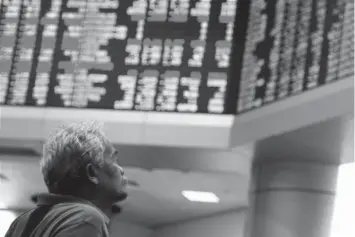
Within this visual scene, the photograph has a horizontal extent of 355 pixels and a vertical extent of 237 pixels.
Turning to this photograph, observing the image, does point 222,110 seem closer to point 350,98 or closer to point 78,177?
point 350,98

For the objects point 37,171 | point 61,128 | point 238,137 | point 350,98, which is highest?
point 61,128

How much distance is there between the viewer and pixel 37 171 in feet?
17.4

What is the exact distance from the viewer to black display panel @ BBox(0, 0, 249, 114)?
13.9 feet

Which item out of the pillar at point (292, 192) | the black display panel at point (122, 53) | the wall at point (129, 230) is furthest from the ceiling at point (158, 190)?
the black display panel at point (122, 53)

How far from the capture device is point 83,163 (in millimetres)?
1371

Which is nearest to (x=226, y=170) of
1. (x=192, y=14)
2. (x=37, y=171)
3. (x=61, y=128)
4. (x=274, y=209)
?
(x=274, y=209)

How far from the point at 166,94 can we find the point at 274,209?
0.79 meters

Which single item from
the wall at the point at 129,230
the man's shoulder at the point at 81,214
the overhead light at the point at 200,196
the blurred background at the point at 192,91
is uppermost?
the man's shoulder at the point at 81,214

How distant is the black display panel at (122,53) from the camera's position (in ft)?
13.9

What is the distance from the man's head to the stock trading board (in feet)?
7.86

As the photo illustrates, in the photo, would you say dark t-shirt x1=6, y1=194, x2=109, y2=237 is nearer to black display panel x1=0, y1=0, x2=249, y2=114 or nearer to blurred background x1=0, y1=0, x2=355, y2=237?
blurred background x1=0, y1=0, x2=355, y2=237

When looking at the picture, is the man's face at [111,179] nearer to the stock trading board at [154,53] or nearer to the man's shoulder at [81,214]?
the man's shoulder at [81,214]

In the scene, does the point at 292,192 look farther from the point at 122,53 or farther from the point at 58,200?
the point at 58,200

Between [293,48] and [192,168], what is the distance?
1199mm
